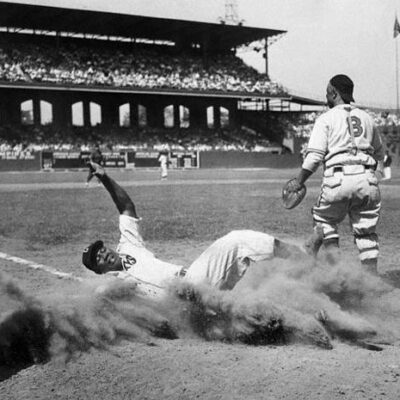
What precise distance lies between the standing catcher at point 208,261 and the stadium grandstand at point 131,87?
34167 millimetres

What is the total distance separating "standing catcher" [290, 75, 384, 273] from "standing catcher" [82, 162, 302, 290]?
0.75 m

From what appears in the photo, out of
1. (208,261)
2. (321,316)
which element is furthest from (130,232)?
(321,316)

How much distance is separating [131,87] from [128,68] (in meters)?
3.11

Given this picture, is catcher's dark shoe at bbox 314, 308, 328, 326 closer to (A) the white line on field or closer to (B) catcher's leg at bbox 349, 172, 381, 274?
(B) catcher's leg at bbox 349, 172, 381, 274

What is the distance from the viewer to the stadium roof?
3966cm

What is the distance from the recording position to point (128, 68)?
146ft

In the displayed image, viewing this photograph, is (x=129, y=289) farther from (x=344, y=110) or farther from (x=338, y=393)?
(x=344, y=110)

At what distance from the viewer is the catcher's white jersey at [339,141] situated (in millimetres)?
5148

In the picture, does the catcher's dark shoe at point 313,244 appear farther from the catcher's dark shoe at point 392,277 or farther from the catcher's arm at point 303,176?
the catcher's dark shoe at point 392,277

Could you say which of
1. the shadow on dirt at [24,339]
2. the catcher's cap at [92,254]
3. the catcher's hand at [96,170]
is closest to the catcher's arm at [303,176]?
the catcher's hand at [96,170]

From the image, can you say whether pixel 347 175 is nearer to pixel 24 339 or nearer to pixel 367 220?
pixel 367 220

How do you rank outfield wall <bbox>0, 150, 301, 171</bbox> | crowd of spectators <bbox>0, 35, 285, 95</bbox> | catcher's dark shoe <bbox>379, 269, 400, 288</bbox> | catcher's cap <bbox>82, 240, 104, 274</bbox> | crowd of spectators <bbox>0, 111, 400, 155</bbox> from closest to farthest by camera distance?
catcher's cap <bbox>82, 240, 104, 274</bbox>, catcher's dark shoe <bbox>379, 269, 400, 288</bbox>, outfield wall <bbox>0, 150, 301, 171</bbox>, crowd of spectators <bbox>0, 111, 400, 155</bbox>, crowd of spectators <bbox>0, 35, 285, 95</bbox>

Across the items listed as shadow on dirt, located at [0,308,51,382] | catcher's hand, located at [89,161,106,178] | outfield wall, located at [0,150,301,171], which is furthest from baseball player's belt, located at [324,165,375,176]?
outfield wall, located at [0,150,301,171]

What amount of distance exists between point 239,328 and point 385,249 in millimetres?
4757
